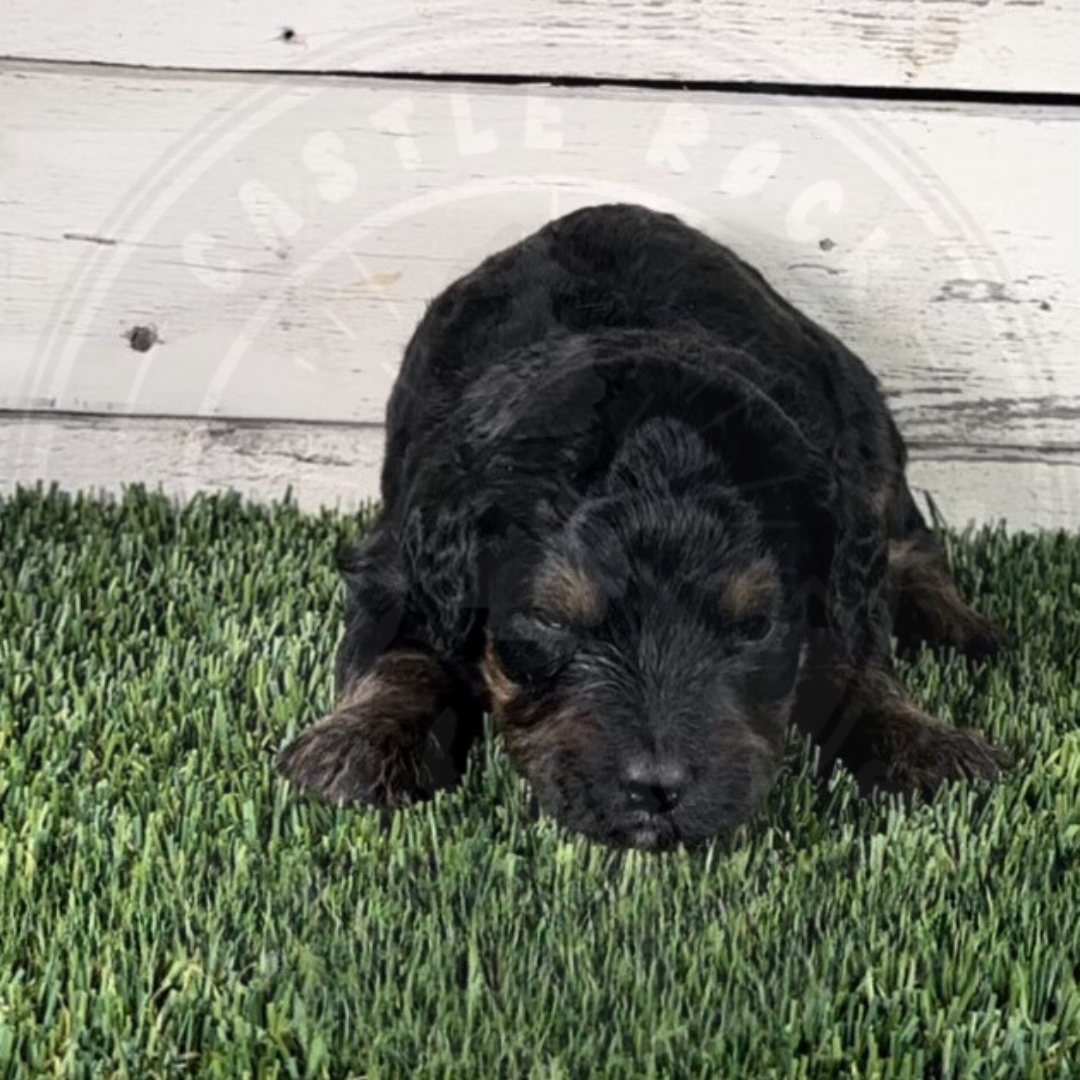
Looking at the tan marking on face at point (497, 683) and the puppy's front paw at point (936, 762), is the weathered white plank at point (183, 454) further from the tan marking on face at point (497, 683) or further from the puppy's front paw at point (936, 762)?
the puppy's front paw at point (936, 762)

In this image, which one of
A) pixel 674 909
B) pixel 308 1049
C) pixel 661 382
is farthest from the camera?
pixel 661 382

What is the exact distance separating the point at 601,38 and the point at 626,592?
207 centimetres

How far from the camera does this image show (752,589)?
298 cm

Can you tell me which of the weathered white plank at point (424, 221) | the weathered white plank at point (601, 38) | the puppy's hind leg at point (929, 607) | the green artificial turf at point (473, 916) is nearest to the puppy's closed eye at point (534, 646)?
the green artificial turf at point (473, 916)

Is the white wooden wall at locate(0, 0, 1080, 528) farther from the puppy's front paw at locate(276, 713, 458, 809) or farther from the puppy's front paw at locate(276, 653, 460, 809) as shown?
the puppy's front paw at locate(276, 713, 458, 809)

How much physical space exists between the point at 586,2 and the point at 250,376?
1.33 meters

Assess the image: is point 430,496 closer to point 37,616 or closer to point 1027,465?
point 37,616

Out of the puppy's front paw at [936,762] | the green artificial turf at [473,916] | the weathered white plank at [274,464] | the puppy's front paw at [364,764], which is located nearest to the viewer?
the green artificial turf at [473,916]

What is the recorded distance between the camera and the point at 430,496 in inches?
126

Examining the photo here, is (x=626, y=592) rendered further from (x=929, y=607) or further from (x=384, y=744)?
(x=929, y=607)

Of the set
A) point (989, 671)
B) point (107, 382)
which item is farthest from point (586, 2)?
point (989, 671)

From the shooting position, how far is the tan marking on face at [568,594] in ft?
9.68

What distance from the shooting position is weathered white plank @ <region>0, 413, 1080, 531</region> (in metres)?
4.82

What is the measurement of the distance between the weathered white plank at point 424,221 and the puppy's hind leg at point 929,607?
67cm
